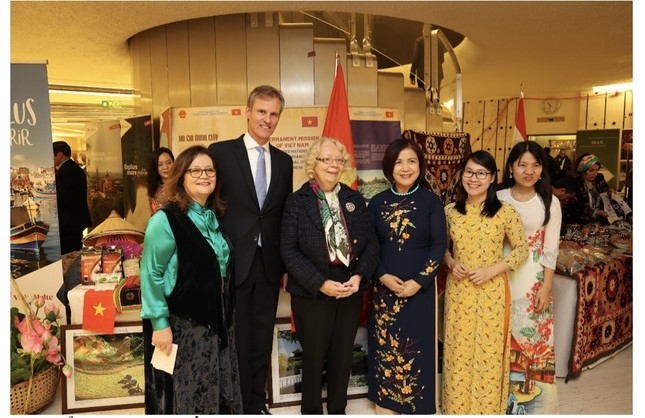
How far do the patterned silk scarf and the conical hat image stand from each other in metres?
1.38

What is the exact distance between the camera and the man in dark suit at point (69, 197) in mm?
3838

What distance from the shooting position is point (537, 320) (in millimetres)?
2467

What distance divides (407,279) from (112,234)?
1.90m

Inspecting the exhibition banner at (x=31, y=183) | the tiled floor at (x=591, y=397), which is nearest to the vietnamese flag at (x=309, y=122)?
the exhibition banner at (x=31, y=183)

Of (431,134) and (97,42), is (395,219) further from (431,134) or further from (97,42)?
(97,42)

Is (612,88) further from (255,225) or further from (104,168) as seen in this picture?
(104,168)

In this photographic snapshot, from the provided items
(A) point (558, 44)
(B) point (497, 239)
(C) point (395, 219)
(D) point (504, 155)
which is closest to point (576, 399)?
(B) point (497, 239)

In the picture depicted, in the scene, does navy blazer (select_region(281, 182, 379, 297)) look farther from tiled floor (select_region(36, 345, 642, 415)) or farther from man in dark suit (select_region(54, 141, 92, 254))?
man in dark suit (select_region(54, 141, 92, 254))

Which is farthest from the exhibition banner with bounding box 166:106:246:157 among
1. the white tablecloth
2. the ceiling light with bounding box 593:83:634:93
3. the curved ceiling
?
the ceiling light with bounding box 593:83:634:93

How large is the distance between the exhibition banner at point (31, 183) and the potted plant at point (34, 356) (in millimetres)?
130

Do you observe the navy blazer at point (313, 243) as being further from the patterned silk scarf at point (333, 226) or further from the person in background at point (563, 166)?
the person in background at point (563, 166)

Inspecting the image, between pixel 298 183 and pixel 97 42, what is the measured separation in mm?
2462

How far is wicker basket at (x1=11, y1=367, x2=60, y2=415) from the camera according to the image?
2444mm

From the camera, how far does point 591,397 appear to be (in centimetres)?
285
